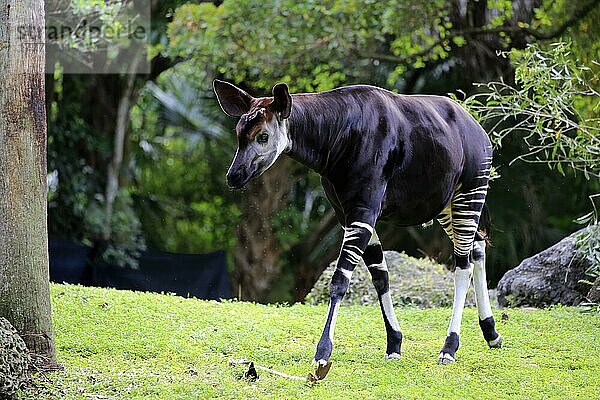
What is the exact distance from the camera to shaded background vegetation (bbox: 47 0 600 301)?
13.5 meters

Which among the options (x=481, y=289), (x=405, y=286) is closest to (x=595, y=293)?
(x=405, y=286)

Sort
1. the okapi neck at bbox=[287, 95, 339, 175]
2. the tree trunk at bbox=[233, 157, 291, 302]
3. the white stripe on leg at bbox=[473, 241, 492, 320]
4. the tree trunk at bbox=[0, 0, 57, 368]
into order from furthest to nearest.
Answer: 1. the tree trunk at bbox=[233, 157, 291, 302]
2. the white stripe on leg at bbox=[473, 241, 492, 320]
3. the okapi neck at bbox=[287, 95, 339, 175]
4. the tree trunk at bbox=[0, 0, 57, 368]

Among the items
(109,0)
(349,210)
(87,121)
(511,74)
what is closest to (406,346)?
(349,210)

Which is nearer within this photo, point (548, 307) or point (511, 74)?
point (548, 307)

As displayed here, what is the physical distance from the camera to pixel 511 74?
14.2 meters

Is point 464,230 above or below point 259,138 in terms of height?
below

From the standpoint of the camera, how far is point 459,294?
6.03 meters

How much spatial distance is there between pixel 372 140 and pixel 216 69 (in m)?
10.6

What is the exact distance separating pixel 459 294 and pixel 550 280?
3966 mm

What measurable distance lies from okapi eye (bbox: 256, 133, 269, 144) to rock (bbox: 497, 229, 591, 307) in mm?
5215

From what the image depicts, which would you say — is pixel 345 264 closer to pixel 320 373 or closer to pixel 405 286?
pixel 320 373

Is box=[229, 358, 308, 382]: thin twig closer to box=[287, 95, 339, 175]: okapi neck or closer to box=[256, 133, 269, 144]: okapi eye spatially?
box=[287, 95, 339, 175]: okapi neck

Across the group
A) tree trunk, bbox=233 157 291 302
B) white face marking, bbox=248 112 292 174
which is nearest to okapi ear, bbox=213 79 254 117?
white face marking, bbox=248 112 292 174

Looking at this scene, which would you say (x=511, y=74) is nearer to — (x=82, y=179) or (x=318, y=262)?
(x=318, y=262)
